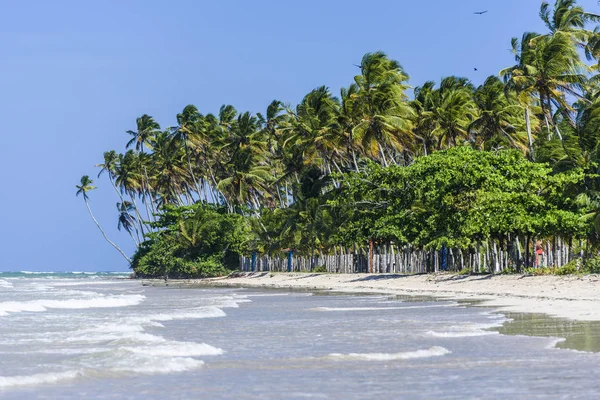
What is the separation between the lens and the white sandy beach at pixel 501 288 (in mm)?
22703

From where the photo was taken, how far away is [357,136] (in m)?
55.3

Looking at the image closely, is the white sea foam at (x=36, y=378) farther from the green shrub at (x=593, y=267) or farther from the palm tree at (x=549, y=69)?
the palm tree at (x=549, y=69)

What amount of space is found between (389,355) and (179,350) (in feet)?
11.9

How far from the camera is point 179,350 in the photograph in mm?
14445

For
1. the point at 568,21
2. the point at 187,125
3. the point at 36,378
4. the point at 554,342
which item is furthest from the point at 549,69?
the point at 187,125

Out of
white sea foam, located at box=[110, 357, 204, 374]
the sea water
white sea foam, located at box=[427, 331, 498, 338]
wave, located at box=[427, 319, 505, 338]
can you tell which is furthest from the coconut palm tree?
white sea foam, located at box=[110, 357, 204, 374]

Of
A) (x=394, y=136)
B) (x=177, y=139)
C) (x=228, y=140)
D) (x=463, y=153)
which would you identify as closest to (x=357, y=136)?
(x=394, y=136)

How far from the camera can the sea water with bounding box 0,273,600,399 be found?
10.1 metres

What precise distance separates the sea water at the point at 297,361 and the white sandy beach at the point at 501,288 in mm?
2405

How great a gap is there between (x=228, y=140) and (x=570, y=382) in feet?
225

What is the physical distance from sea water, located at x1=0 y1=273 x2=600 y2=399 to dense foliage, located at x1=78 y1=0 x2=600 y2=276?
58.2 ft

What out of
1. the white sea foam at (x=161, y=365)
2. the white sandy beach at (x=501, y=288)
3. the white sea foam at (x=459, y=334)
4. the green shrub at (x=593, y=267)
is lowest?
the white sea foam at (x=161, y=365)

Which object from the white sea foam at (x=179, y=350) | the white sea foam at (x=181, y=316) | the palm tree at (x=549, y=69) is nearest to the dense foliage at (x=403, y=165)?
the palm tree at (x=549, y=69)

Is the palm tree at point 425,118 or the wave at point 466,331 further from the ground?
the palm tree at point 425,118
